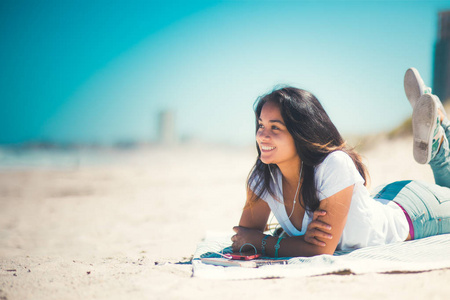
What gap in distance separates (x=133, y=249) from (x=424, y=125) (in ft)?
11.0

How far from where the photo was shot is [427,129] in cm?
335

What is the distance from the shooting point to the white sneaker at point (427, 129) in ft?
10.9

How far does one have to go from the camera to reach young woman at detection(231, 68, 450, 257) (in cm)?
238

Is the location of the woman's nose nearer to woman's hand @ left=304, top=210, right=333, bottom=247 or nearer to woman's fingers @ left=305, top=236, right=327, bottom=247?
woman's hand @ left=304, top=210, right=333, bottom=247

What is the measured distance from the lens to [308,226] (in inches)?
96.7

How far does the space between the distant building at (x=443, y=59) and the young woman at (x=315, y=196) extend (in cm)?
1820

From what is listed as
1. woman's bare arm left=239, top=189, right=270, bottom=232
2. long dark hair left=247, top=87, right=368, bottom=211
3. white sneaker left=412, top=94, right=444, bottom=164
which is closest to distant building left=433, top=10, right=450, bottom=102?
white sneaker left=412, top=94, right=444, bottom=164

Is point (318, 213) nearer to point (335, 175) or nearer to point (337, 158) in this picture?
point (335, 175)

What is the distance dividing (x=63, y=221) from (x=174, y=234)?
8.50ft

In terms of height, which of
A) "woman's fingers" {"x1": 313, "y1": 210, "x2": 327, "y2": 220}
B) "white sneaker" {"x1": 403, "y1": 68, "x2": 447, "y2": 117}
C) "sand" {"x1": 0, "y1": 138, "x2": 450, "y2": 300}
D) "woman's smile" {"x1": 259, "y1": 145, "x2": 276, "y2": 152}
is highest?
"white sneaker" {"x1": 403, "y1": 68, "x2": 447, "y2": 117}

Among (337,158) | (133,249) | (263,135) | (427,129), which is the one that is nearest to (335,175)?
(337,158)

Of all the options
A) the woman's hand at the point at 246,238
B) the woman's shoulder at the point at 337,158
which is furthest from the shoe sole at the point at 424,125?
the woman's hand at the point at 246,238

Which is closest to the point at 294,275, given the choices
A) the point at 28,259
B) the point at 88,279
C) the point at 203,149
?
the point at 88,279

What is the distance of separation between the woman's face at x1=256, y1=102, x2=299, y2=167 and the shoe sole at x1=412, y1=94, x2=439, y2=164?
66.7 inches
